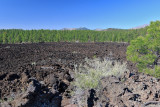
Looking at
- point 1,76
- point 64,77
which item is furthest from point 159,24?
point 1,76

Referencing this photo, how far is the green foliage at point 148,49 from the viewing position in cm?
778

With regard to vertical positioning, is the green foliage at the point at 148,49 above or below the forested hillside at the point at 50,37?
below

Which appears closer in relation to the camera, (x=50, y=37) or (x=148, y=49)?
(x=148, y=49)

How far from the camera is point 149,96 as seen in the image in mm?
4312

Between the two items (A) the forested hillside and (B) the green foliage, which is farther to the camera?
(A) the forested hillside

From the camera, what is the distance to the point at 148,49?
27.1 ft

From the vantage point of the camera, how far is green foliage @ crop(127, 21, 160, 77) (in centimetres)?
778

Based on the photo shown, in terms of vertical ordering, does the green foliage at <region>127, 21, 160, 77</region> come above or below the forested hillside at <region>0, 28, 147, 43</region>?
below

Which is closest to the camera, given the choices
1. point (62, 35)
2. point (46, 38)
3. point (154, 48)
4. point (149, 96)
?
point (149, 96)

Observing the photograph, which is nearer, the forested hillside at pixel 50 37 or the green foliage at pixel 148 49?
the green foliage at pixel 148 49

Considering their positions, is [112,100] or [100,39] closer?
[112,100]

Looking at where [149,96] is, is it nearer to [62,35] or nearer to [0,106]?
[0,106]

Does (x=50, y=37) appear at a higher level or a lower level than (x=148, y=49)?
higher

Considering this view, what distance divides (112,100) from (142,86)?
1.30 metres
